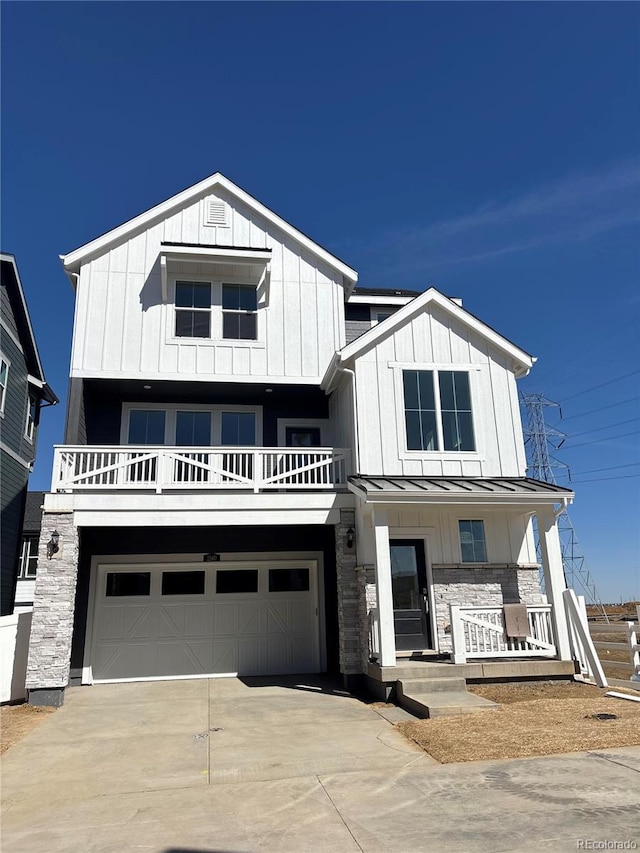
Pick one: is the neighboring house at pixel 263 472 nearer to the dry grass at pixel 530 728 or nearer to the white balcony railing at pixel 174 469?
the white balcony railing at pixel 174 469

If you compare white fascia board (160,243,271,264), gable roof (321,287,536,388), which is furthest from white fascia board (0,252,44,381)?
gable roof (321,287,536,388)

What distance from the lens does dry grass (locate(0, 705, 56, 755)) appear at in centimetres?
805

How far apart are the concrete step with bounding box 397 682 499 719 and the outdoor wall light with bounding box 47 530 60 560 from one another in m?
6.73

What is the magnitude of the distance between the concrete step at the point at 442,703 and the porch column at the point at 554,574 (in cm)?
237

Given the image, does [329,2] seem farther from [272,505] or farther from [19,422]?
[19,422]

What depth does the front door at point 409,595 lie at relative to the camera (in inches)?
444

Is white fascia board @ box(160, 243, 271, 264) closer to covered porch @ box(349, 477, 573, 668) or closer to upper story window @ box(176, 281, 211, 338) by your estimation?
upper story window @ box(176, 281, 211, 338)

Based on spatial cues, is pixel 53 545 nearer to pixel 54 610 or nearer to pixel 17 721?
pixel 54 610

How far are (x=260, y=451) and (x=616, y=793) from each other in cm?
837

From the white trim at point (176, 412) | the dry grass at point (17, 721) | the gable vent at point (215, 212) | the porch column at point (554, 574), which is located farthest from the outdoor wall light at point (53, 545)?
the porch column at point (554, 574)

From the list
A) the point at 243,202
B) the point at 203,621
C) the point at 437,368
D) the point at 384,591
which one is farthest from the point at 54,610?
the point at 243,202

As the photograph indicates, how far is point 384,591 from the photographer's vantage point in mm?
10102

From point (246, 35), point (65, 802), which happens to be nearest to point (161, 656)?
point (65, 802)

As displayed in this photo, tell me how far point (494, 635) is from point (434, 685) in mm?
2394
